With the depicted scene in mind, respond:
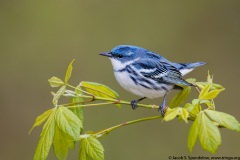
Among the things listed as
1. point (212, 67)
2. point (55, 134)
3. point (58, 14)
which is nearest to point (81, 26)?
point (58, 14)

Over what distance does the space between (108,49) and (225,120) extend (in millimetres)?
5365

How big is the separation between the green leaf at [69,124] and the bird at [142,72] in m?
1.21

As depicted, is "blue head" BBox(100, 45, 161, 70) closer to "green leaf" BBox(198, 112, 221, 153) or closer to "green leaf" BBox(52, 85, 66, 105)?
"green leaf" BBox(52, 85, 66, 105)

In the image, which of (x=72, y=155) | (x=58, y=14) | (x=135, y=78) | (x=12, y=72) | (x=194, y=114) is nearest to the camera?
(x=194, y=114)

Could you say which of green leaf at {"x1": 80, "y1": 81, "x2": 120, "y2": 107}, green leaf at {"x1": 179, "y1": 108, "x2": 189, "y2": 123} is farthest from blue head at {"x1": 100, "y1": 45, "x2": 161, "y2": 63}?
green leaf at {"x1": 179, "y1": 108, "x2": 189, "y2": 123}

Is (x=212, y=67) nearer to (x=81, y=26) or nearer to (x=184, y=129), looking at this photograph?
(x=184, y=129)

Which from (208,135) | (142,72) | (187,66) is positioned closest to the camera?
(208,135)

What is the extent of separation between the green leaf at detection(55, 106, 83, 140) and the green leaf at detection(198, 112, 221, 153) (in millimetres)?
590

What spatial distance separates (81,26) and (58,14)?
499 mm

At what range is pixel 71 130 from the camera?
2.42 metres

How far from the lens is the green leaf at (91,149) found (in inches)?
98.3

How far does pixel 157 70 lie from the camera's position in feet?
12.5

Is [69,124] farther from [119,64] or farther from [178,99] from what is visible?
[119,64]

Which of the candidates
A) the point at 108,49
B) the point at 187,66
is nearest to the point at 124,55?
the point at 187,66
